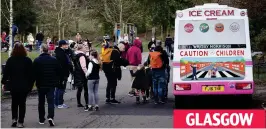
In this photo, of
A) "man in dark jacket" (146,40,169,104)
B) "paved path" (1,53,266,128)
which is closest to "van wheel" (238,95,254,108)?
"paved path" (1,53,266,128)

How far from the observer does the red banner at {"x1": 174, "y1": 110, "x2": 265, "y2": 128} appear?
11.4 m

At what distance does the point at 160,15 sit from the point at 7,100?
36687 millimetres

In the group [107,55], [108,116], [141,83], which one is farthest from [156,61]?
[108,116]

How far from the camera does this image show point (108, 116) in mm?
13828

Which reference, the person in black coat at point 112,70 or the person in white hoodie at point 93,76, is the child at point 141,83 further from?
the person in white hoodie at point 93,76

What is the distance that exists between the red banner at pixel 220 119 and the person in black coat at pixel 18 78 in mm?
3297

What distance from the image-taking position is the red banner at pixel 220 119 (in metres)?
11.4

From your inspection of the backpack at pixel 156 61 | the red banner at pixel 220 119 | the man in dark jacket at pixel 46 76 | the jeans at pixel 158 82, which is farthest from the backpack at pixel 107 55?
the man in dark jacket at pixel 46 76

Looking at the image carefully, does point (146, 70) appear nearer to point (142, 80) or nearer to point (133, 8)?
point (142, 80)

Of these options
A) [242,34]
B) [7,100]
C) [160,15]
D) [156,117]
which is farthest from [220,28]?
[160,15]

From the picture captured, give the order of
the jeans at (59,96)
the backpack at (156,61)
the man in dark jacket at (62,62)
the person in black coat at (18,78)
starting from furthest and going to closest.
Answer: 1. the backpack at (156,61)
2. the jeans at (59,96)
3. the man in dark jacket at (62,62)
4. the person in black coat at (18,78)

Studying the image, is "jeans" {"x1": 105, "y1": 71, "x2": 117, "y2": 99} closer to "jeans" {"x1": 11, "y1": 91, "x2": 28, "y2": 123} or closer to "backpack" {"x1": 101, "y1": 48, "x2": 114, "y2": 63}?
"backpack" {"x1": 101, "y1": 48, "x2": 114, "y2": 63}

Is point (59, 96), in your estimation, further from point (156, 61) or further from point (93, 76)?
point (156, 61)

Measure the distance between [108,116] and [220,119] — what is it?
2893 millimetres
